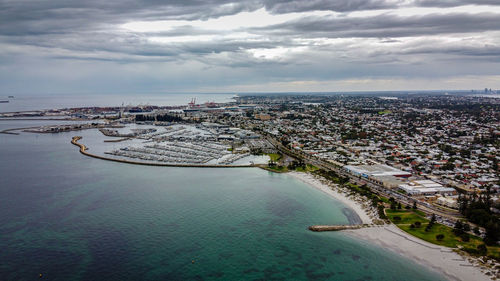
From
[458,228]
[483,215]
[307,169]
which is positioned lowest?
[458,228]

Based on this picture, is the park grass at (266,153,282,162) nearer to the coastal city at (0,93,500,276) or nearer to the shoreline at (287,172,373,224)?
the coastal city at (0,93,500,276)

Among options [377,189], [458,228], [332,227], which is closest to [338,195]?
[377,189]

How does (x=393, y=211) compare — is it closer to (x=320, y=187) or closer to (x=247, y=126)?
(x=320, y=187)

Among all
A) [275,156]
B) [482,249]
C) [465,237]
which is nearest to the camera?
[482,249]

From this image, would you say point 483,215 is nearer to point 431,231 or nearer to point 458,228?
point 458,228

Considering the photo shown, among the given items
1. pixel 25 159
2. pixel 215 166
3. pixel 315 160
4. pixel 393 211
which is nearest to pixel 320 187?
pixel 393 211

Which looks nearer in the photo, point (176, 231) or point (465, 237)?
point (465, 237)

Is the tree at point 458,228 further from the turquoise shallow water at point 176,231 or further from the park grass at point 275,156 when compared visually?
the park grass at point 275,156
